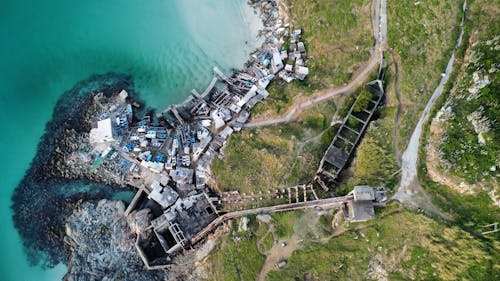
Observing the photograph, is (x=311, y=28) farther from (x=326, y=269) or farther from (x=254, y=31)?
(x=326, y=269)

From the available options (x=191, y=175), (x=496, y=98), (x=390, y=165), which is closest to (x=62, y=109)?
(x=191, y=175)

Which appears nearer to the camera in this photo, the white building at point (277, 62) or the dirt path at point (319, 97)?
the dirt path at point (319, 97)

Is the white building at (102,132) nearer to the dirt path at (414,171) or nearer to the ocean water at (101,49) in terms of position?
the ocean water at (101,49)

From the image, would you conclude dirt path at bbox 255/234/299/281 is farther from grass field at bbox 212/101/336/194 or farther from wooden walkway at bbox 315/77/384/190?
wooden walkway at bbox 315/77/384/190

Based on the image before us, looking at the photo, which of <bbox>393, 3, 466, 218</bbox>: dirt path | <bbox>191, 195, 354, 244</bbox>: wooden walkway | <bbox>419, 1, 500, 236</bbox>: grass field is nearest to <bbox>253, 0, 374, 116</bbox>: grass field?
<bbox>393, 3, 466, 218</bbox>: dirt path

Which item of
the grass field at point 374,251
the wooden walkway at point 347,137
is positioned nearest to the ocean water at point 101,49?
the wooden walkway at point 347,137

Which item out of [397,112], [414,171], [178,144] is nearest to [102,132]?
[178,144]

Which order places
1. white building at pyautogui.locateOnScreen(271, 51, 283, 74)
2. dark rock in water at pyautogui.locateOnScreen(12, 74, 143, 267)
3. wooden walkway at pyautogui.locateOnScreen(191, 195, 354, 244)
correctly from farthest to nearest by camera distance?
white building at pyautogui.locateOnScreen(271, 51, 283, 74), dark rock in water at pyautogui.locateOnScreen(12, 74, 143, 267), wooden walkway at pyautogui.locateOnScreen(191, 195, 354, 244)
